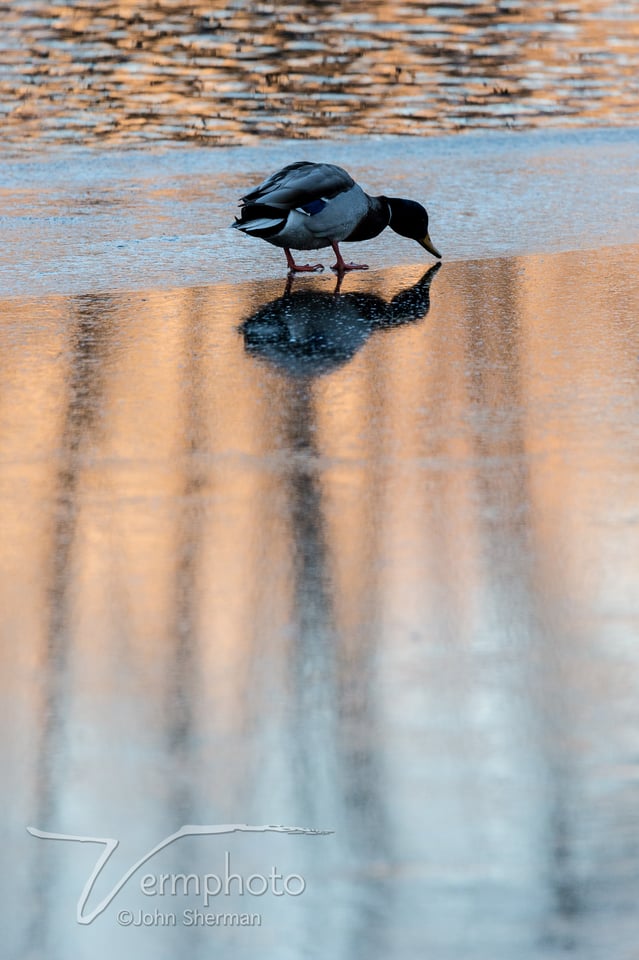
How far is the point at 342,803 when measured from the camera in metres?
2.23

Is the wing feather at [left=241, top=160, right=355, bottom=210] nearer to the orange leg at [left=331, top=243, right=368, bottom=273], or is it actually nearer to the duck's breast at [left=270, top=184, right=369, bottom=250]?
the duck's breast at [left=270, top=184, right=369, bottom=250]

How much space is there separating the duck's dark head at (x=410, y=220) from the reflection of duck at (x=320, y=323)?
9.6 inches

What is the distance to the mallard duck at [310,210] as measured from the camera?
18.0 ft

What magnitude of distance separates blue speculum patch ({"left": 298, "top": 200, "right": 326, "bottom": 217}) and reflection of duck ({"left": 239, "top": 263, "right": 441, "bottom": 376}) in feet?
1.00

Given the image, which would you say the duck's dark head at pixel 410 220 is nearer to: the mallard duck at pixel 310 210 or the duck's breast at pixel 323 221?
the mallard duck at pixel 310 210

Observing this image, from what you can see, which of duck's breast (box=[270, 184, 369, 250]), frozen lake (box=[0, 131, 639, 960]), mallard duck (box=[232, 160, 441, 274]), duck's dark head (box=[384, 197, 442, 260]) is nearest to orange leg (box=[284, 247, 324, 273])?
mallard duck (box=[232, 160, 441, 274])

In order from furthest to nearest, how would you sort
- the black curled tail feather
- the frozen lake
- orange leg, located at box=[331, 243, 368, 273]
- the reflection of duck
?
orange leg, located at box=[331, 243, 368, 273], the black curled tail feather, the reflection of duck, the frozen lake

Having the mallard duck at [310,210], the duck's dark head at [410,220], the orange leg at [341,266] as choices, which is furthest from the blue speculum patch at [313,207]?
the duck's dark head at [410,220]

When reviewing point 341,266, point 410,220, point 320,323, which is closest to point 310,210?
point 341,266

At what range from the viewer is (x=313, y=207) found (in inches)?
216

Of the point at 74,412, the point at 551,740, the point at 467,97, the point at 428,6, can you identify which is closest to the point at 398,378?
the point at 74,412

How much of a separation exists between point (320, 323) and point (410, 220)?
1.01 m

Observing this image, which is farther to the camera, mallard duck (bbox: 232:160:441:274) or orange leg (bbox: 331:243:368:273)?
orange leg (bbox: 331:243:368:273)

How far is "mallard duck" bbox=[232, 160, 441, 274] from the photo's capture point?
5.47 metres
